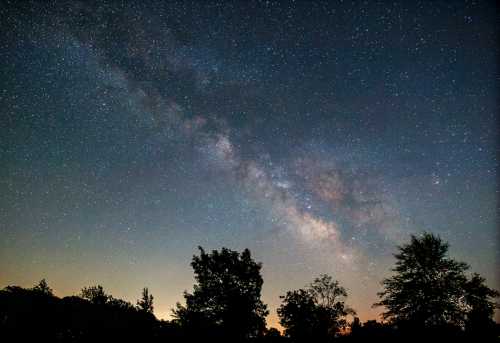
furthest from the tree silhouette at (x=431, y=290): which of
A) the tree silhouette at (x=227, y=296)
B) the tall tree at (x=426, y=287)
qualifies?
the tree silhouette at (x=227, y=296)

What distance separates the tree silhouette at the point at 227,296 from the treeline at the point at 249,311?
0.13m

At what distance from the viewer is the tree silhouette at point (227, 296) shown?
132 feet

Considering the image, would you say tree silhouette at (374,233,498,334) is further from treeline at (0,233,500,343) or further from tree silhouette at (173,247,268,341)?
tree silhouette at (173,247,268,341)

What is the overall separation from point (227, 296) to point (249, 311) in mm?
3634

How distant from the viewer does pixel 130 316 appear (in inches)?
1025

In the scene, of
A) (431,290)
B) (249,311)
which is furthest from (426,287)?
(249,311)

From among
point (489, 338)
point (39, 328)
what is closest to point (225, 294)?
point (39, 328)

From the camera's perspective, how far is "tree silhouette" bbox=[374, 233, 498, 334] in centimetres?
2898

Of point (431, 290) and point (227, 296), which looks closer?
point (431, 290)

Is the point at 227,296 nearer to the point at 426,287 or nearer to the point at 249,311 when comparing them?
the point at 249,311

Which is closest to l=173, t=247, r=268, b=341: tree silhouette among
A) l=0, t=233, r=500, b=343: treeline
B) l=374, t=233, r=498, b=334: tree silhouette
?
l=0, t=233, r=500, b=343: treeline

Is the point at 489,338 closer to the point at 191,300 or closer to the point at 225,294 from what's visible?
the point at 225,294

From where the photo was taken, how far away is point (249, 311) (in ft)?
137

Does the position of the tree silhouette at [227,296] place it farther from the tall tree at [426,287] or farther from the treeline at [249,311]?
the tall tree at [426,287]
